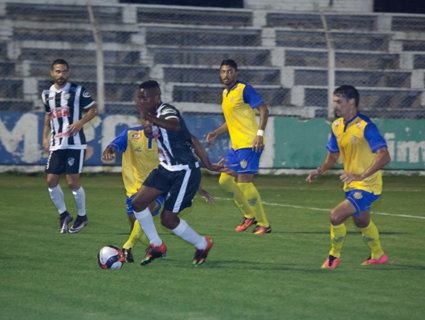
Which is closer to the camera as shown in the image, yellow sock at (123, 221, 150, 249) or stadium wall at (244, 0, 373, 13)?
yellow sock at (123, 221, 150, 249)

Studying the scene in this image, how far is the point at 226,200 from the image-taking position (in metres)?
8.95

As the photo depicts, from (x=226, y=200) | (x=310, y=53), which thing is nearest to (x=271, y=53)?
(x=310, y=53)

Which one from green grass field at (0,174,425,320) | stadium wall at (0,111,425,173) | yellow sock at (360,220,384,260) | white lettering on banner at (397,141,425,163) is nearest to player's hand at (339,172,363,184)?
yellow sock at (360,220,384,260)

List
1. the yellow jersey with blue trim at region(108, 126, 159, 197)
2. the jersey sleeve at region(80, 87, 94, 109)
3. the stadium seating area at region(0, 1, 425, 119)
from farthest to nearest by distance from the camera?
the stadium seating area at region(0, 1, 425, 119) < the jersey sleeve at region(80, 87, 94, 109) < the yellow jersey with blue trim at region(108, 126, 159, 197)

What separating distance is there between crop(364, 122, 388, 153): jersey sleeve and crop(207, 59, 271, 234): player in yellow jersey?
6.04 feet

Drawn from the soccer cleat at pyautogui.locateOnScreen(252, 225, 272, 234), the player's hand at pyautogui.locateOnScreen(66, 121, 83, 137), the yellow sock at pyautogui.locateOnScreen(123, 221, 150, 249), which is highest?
the player's hand at pyautogui.locateOnScreen(66, 121, 83, 137)

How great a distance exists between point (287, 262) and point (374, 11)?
1576cm

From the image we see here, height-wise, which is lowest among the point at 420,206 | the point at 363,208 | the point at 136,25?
the point at 420,206

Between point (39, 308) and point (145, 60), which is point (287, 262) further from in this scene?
point (145, 60)

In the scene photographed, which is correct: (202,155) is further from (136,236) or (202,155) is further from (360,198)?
(360,198)

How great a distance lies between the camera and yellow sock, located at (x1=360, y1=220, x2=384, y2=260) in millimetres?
4828

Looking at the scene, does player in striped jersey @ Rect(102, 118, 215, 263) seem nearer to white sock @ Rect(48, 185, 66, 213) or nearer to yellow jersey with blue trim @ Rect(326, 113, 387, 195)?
white sock @ Rect(48, 185, 66, 213)

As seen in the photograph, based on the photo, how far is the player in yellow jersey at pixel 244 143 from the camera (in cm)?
643

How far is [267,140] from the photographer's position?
12500mm
